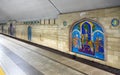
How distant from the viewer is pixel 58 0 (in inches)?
234

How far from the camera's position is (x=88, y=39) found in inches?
219

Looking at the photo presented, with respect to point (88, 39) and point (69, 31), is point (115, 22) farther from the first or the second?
point (69, 31)

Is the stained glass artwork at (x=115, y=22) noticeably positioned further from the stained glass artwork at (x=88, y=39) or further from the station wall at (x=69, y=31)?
the stained glass artwork at (x=88, y=39)

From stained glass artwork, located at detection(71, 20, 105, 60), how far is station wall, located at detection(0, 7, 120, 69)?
19cm

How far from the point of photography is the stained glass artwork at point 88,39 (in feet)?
16.6

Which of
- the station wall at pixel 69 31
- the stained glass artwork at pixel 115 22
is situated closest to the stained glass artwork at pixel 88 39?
the station wall at pixel 69 31

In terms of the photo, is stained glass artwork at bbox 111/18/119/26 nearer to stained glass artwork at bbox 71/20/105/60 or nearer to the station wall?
the station wall

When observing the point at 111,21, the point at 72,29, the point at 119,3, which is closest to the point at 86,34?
the point at 72,29

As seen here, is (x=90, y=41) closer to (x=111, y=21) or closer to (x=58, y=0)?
(x=111, y=21)

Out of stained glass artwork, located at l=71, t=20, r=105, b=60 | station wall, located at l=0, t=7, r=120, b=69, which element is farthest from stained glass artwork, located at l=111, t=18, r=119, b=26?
stained glass artwork, located at l=71, t=20, r=105, b=60

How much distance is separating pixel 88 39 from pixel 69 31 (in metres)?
1.32

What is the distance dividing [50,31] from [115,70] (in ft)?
16.7

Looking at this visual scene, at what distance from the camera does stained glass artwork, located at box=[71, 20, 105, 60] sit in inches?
199

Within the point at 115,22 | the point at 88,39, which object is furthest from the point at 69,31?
the point at 115,22
